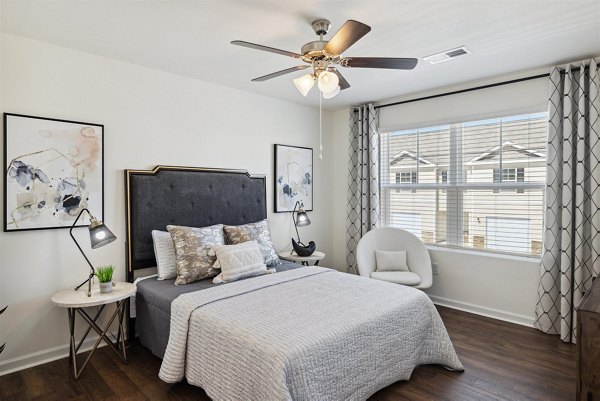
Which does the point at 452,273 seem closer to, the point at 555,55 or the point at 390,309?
the point at 390,309

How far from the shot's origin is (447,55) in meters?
2.99

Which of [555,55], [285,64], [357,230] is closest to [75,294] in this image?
[285,64]

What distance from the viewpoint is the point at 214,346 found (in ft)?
6.77

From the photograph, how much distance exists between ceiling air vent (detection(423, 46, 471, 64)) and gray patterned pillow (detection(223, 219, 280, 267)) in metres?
2.21

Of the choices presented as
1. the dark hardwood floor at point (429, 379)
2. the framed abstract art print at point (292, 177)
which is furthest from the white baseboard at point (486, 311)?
the framed abstract art print at point (292, 177)

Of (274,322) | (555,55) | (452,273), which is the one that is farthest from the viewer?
(452,273)

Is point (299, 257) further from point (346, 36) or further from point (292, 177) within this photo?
point (346, 36)

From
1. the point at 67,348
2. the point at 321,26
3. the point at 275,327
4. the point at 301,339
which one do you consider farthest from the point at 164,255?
the point at 321,26

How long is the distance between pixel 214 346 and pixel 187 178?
72.5 inches

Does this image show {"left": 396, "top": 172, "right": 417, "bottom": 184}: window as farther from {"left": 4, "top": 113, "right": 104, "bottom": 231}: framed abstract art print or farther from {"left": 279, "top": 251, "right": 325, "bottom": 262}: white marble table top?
{"left": 4, "top": 113, "right": 104, "bottom": 231}: framed abstract art print

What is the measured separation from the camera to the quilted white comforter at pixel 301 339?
1.79 m

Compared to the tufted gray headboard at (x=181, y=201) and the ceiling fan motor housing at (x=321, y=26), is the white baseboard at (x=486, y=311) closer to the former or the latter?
the tufted gray headboard at (x=181, y=201)

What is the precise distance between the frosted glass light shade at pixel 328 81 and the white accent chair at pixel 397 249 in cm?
220

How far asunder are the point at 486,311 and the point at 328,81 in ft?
9.95
